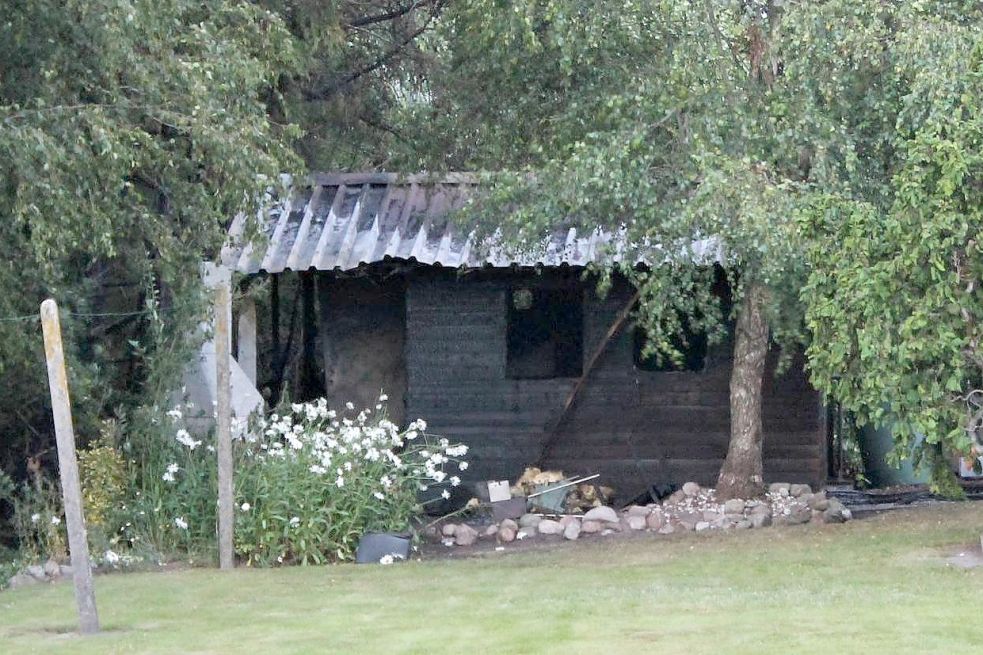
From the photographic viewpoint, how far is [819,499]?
1451cm

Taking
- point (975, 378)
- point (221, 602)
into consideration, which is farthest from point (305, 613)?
point (975, 378)

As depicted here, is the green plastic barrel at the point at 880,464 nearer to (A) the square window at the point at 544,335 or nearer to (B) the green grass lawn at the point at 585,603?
(A) the square window at the point at 544,335

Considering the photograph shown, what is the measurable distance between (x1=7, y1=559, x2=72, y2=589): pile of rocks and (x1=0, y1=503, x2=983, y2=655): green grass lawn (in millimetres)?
427

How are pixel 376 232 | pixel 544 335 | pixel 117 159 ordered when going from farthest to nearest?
pixel 544 335 → pixel 376 232 → pixel 117 159

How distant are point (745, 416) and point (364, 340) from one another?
5.08 meters

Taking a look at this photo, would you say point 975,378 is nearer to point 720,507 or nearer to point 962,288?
point 962,288

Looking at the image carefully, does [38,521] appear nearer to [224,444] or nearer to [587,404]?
[224,444]

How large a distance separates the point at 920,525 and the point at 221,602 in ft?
21.7

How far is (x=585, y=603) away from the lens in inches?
358

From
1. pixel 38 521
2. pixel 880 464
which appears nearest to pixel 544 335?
pixel 880 464

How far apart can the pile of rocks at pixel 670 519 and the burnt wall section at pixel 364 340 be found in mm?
3115

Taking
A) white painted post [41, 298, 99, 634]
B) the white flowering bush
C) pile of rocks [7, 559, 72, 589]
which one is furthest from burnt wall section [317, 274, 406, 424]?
white painted post [41, 298, 99, 634]

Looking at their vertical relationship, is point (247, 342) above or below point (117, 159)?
below

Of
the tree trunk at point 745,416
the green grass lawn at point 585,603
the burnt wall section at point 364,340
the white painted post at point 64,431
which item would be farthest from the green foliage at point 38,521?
the tree trunk at point 745,416
